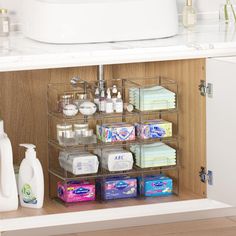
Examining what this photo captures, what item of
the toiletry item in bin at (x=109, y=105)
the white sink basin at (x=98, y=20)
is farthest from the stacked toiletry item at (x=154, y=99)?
the white sink basin at (x=98, y=20)

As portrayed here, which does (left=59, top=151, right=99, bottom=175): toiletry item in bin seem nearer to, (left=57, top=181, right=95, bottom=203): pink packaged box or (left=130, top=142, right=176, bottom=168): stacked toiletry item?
(left=57, top=181, right=95, bottom=203): pink packaged box

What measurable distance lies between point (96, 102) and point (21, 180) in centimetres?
39

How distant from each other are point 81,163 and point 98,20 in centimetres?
52

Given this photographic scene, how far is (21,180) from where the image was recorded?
9.59 feet

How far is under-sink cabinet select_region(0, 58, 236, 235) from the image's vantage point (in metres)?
2.82

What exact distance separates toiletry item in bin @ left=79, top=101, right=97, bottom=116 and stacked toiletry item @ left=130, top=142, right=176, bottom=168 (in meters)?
0.24

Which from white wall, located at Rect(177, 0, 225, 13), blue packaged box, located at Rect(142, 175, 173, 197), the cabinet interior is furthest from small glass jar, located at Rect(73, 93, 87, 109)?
white wall, located at Rect(177, 0, 225, 13)

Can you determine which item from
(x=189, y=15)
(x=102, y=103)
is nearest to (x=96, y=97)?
(x=102, y=103)

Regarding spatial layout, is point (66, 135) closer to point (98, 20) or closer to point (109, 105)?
point (109, 105)

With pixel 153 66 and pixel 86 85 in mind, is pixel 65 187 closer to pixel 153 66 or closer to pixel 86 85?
pixel 86 85

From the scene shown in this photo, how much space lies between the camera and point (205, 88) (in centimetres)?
287

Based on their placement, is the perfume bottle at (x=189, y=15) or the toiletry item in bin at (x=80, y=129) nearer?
the toiletry item in bin at (x=80, y=129)

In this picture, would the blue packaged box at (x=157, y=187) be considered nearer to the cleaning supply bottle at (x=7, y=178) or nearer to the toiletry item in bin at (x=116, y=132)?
the toiletry item in bin at (x=116, y=132)

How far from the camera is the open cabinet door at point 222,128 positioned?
275 cm
